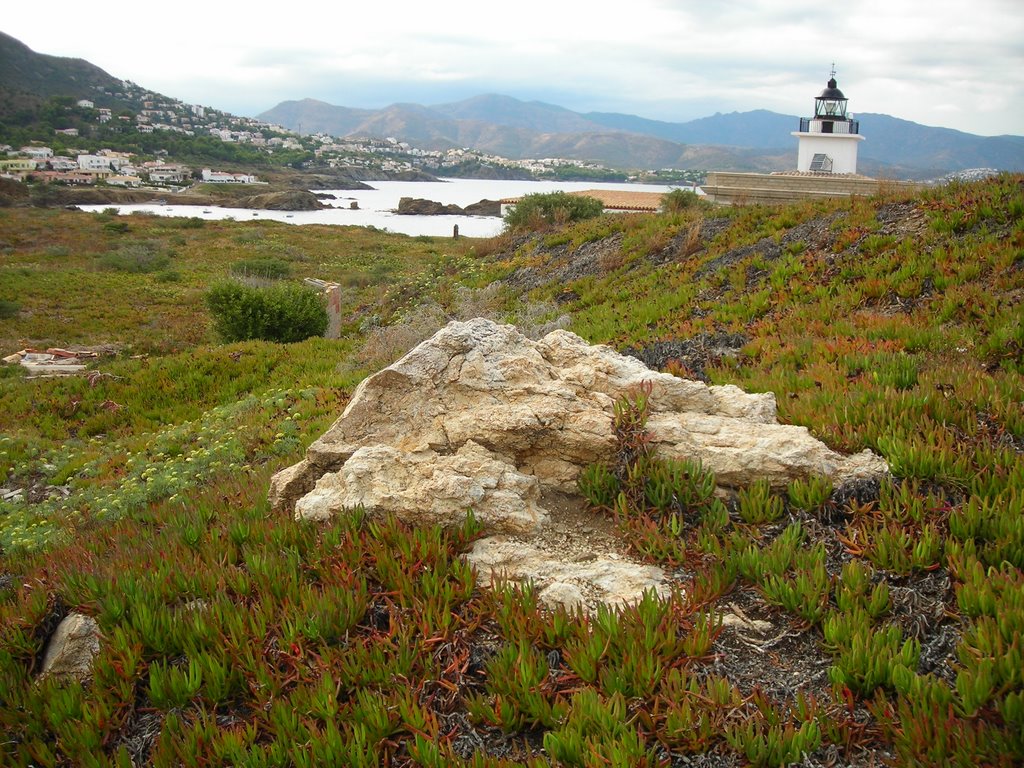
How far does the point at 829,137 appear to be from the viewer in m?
36.5

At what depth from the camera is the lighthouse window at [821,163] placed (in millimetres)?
36394

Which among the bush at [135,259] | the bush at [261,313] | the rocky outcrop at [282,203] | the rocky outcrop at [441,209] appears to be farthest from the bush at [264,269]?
the rocky outcrop at [282,203]

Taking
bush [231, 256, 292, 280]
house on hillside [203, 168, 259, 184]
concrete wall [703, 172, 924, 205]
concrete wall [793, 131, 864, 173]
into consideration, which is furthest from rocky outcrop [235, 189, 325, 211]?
concrete wall [703, 172, 924, 205]

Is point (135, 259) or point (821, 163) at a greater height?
point (821, 163)

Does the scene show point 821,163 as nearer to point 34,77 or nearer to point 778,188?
point 778,188

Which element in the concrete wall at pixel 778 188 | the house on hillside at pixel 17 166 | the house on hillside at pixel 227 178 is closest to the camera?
the concrete wall at pixel 778 188

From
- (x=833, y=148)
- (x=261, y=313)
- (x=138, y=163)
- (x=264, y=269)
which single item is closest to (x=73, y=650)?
(x=261, y=313)

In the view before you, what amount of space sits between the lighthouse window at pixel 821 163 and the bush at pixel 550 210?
1346 cm

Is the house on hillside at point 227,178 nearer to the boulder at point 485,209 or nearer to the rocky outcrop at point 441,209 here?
the rocky outcrop at point 441,209

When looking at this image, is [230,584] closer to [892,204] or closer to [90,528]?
[90,528]

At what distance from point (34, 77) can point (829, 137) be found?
627ft

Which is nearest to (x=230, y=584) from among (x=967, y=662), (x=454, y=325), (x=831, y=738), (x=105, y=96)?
(x=454, y=325)

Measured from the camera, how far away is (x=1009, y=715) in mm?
2428

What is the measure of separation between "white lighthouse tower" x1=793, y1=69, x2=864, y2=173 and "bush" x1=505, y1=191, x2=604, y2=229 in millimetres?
13552
